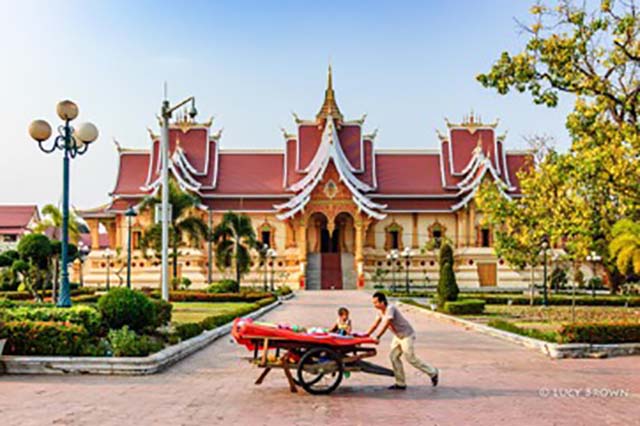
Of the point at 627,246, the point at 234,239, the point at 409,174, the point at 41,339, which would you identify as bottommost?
the point at 41,339

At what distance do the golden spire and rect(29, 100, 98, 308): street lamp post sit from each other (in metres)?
38.7

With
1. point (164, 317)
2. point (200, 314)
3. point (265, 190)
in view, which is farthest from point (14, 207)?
point (164, 317)

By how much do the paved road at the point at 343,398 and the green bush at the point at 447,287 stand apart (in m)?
13.1

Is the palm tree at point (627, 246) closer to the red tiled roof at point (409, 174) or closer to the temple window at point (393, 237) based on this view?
the temple window at point (393, 237)

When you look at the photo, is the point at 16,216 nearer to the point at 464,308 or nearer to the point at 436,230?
the point at 436,230

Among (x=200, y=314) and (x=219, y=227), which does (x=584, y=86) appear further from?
(x=219, y=227)

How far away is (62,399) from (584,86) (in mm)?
14454

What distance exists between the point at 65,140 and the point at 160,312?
368 cm

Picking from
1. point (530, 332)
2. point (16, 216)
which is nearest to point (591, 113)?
point (530, 332)

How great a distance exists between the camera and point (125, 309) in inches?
488

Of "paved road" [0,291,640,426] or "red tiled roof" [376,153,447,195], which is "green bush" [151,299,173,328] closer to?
"paved road" [0,291,640,426]

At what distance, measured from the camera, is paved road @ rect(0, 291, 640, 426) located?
7.45 m

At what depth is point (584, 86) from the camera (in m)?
18.2

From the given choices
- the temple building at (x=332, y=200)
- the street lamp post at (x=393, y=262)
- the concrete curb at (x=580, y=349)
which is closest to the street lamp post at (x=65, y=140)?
the concrete curb at (x=580, y=349)
